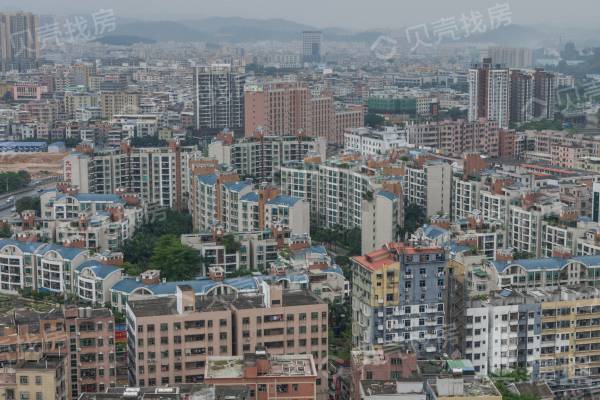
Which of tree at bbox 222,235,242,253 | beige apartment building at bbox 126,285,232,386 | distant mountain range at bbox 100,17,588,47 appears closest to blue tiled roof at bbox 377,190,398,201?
tree at bbox 222,235,242,253

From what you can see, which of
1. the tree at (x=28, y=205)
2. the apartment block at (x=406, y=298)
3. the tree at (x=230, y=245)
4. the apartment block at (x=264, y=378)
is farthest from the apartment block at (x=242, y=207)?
the apartment block at (x=264, y=378)

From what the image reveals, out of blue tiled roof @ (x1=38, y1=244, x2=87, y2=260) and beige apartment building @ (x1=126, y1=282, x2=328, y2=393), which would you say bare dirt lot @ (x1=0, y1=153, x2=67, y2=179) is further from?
beige apartment building @ (x1=126, y1=282, x2=328, y2=393)

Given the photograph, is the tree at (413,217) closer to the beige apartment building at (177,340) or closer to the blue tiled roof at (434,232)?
the blue tiled roof at (434,232)

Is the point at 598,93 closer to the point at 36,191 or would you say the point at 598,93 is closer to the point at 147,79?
the point at 147,79

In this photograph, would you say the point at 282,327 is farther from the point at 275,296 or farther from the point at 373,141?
the point at 373,141

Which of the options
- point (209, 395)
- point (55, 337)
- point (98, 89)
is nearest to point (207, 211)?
point (55, 337)

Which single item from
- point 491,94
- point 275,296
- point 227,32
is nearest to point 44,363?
point 275,296
